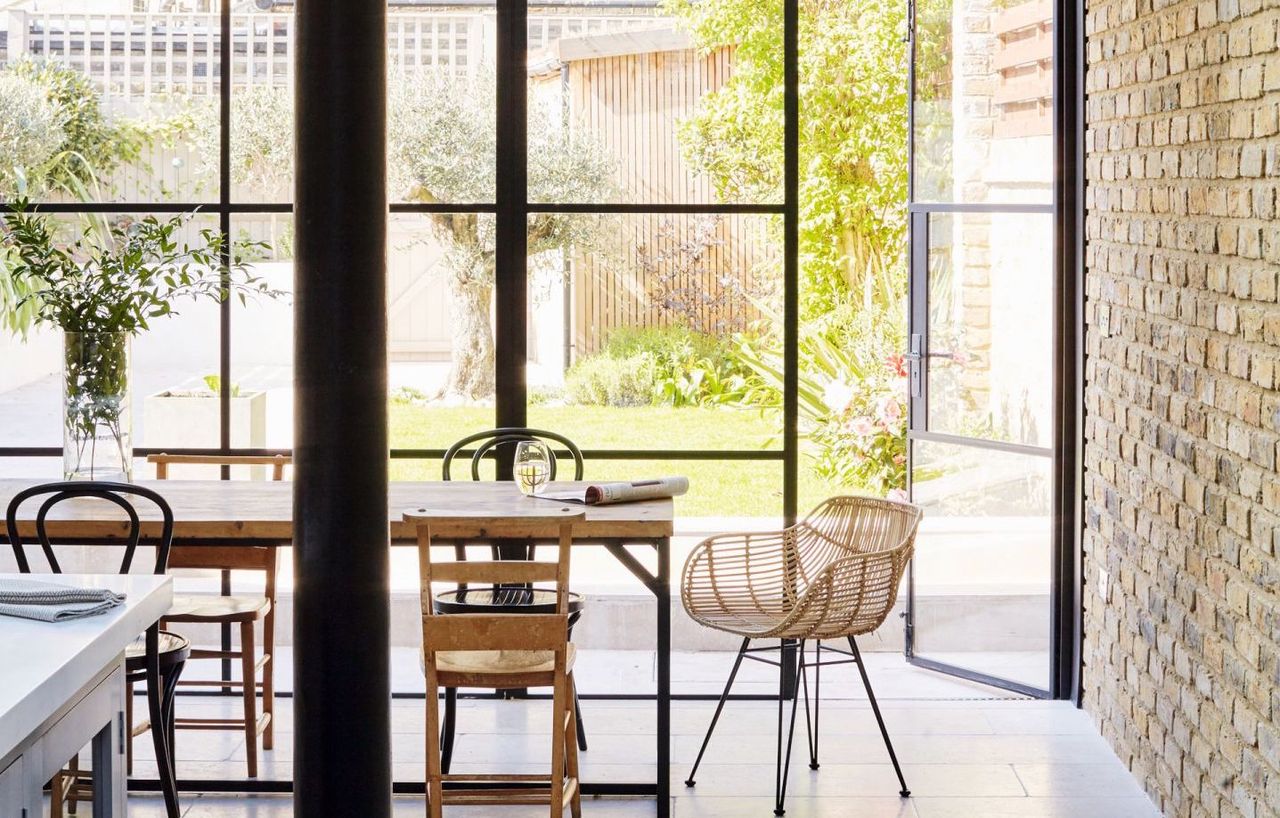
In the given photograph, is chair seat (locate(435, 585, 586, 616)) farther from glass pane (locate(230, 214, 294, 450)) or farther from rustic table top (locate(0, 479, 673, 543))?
glass pane (locate(230, 214, 294, 450))

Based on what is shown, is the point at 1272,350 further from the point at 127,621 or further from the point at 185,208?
the point at 185,208

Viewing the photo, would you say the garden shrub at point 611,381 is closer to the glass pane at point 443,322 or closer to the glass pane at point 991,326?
the glass pane at point 443,322

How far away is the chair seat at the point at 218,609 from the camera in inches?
161

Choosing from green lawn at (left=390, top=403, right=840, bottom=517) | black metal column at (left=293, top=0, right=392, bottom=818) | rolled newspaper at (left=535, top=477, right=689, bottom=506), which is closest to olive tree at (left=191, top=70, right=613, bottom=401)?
green lawn at (left=390, top=403, right=840, bottom=517)

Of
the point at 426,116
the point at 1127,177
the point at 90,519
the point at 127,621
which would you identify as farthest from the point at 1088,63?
the point at 127,621

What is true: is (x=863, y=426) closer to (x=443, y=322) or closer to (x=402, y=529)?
(x=443, y=322)

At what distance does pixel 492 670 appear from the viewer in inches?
142

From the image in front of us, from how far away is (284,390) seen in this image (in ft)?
17.3

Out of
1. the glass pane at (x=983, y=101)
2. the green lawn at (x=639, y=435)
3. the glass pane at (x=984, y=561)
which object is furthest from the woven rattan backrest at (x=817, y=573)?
the glass pane at (x=983, y=101)

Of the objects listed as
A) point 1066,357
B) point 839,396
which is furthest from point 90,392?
point 839,396

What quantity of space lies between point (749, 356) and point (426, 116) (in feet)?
4.50

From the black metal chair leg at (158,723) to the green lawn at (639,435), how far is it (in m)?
1.64

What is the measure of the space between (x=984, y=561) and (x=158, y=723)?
291 cm

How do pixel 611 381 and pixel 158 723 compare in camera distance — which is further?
pixel 611 381
